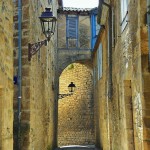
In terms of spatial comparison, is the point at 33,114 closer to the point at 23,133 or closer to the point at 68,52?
the point at 23,133

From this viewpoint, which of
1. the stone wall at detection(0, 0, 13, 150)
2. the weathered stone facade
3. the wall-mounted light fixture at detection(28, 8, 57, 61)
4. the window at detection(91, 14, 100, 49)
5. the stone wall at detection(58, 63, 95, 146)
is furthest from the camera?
the stone wall at detection(58, 63, 95, 146)

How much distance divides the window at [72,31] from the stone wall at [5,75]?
1462 cm

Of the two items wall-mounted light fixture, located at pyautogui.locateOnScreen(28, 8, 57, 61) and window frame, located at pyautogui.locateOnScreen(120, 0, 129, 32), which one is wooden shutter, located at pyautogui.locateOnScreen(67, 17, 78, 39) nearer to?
wall-mounted light fixture, located at pyautogui.locateOnScreen(28, 8, 57, 61)

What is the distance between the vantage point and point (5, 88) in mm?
5840

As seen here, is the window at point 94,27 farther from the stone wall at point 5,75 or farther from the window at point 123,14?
the stone wall at point 5,75

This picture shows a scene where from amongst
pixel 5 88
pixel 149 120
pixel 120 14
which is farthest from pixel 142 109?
pixel 120 14

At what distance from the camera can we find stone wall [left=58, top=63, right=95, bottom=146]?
2389 centimetres

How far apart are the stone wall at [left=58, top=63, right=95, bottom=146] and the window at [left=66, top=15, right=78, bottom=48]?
329cm

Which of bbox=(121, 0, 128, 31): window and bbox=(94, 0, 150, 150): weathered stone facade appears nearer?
bbox=(94, 0, 150, 150): weathered stone facade

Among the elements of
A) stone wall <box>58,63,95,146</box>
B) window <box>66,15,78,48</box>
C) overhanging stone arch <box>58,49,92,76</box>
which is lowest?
stone wall <box>58,63,95,146</box>

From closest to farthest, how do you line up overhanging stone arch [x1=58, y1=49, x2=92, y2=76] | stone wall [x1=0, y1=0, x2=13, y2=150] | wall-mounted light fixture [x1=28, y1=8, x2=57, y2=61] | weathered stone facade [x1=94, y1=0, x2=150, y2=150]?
weathered stone facade [x1=94, y1=0, x2=150, y2=150] < stone wall [x1=0, y1=0, x2=13, y2=150] < wall-mounted light fixture [x1=28, y1=8, x2=57, y2=61] < overhanging stone arch [x1=58, y1=49, x2=92, y2=76]

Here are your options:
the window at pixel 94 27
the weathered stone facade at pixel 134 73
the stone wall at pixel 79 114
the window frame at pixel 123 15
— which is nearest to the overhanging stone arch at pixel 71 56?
the window at pixel 94 27

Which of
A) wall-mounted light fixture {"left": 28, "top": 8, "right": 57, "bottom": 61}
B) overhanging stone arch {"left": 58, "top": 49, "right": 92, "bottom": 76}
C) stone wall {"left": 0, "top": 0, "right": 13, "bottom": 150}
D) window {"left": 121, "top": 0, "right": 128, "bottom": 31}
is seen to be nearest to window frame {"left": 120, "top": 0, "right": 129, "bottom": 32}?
window {"left": 121, "top": 0, "right": 128, "bottom": 31}

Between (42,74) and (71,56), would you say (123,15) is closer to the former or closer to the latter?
(42,74)
